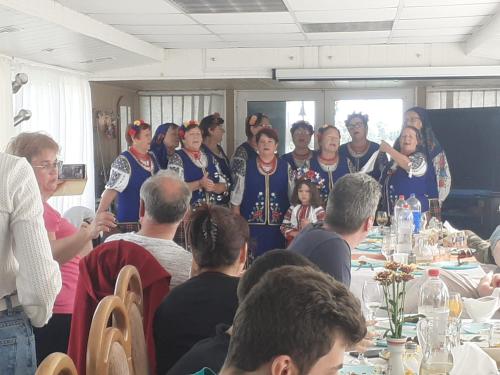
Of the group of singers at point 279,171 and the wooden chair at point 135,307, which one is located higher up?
the group of singers at point 279,171

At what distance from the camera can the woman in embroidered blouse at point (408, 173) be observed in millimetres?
5832

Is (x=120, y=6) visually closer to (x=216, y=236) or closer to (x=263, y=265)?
(x=216, y=236)

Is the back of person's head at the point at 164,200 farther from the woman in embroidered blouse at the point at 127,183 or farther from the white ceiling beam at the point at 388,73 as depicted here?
the white ceiling beam at the point at 388,73

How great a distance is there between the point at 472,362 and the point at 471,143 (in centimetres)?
582

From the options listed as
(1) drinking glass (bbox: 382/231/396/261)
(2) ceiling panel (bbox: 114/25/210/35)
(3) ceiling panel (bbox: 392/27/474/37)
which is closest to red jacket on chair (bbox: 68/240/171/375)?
(1) drinking glass (bbox: 382/231/396/261)

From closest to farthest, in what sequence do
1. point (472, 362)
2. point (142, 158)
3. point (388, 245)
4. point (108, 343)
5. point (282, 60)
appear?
point (108, 343)
point (472, 362)
point (388, 245)
point (142, 158)
point (282, 60)

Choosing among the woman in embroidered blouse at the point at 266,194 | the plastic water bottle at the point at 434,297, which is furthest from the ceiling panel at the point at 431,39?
the plastic water bottle at the point at 434,297

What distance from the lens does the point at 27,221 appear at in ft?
6.84

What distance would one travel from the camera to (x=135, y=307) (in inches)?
91.1

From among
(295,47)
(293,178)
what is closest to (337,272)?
(293,178)

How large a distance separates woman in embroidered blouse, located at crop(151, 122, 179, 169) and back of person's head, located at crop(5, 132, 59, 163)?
3.85m

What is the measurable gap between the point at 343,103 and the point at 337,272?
604cm

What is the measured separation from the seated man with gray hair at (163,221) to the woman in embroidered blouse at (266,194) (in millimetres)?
3099

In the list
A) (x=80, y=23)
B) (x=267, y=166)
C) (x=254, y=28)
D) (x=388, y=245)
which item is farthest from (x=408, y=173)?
(x=80, y=23)
